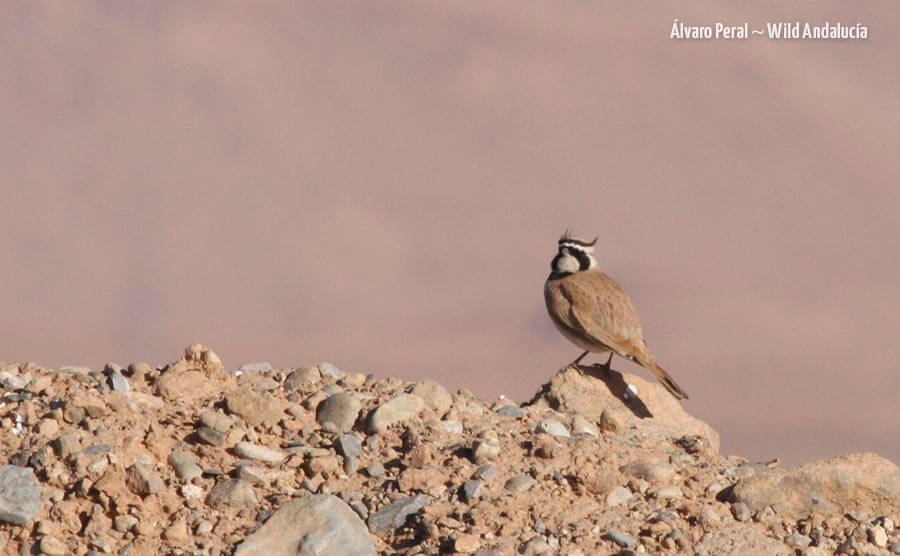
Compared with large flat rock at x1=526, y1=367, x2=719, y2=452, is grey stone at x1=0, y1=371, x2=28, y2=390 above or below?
below

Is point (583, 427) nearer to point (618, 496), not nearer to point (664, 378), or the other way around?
point (618, 496)

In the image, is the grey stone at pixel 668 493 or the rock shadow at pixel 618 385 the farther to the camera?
the rock shadow at pixel 618 385

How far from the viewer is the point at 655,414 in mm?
12438

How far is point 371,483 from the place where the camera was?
9.59m

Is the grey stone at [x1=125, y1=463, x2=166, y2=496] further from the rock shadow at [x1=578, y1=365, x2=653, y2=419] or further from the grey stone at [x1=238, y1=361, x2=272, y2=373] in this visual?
the rock shadow at [x1=578, y1=365, x2=653, y2=419]

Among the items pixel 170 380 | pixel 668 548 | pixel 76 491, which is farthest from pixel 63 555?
pixel 668 548

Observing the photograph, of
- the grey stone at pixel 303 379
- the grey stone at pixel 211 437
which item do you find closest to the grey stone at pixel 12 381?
the grey stone at pixel 211 437

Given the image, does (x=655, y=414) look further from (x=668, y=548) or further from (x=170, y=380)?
(x=170, y=380)

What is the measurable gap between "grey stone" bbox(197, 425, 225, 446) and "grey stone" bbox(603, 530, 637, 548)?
3368 millimetres

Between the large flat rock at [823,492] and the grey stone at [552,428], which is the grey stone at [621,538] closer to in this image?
the large flat rock at [823,492]

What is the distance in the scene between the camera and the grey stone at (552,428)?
10.5 meters

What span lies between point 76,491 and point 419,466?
108 inches

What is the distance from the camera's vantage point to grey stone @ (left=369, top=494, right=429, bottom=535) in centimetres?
902

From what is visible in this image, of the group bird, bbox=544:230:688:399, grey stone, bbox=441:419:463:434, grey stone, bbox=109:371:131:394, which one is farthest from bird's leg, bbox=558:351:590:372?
grey stone, bbox=109:371:131:394
